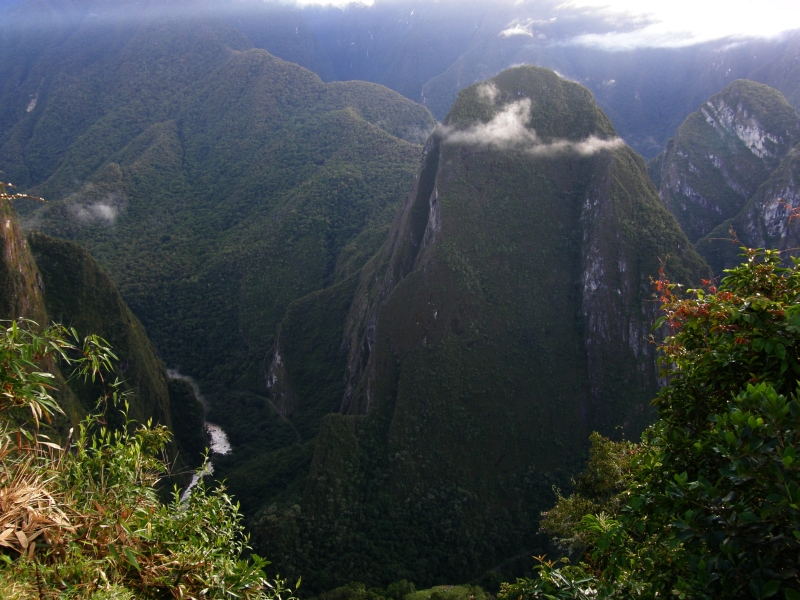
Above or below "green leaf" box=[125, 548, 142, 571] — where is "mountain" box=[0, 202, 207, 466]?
below

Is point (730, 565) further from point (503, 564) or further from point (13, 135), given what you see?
point (13, 135)

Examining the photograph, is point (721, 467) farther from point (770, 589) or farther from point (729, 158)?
point (729, 158)

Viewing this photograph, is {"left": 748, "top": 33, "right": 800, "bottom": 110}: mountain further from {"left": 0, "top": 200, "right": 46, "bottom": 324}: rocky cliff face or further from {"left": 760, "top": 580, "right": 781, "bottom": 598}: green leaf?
{"left": 760, "top": 580, "right": 781, "bottom": 598}: green leaf

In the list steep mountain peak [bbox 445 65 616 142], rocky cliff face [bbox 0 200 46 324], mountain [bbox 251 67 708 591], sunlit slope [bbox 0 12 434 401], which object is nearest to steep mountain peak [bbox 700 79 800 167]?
mountain [bbox 251 67 708 591]

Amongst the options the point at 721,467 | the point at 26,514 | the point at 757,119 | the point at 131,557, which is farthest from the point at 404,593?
the point at 757,119

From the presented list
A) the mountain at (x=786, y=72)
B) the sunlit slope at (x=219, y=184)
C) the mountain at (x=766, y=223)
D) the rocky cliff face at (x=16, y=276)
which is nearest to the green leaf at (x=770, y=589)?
the rocky cliff face at (x=16, y=276)

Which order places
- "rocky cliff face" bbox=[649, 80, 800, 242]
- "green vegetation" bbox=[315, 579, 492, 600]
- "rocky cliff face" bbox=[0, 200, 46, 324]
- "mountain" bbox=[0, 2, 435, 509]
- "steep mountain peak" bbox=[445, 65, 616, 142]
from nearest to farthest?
"green vegetation" bbox=[315, 579, 492, 600] < "rocky cliff face" bbox=[0, 200, 46, 324] < "steep mountain peak" bbox=[445, 65, 616, 142] < "mountain" bbox=[0, 2, 435, 509] < "rocky cliff face" bbox=[649, 80, 800, 242]

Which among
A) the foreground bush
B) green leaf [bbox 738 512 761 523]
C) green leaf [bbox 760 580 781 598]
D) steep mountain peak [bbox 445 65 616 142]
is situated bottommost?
the foreground bush

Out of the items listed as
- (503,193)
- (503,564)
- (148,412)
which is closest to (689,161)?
(503,193)
